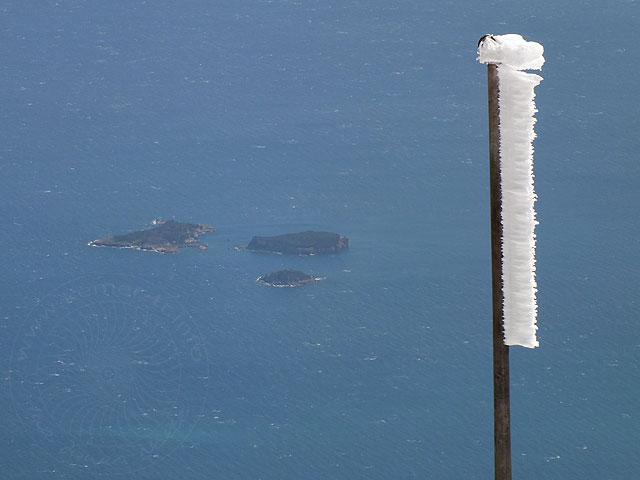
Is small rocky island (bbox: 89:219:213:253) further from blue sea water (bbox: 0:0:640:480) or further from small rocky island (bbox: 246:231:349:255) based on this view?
small rocky island (bbox: 246:231:349:255)

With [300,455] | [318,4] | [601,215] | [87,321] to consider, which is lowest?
[300,455]

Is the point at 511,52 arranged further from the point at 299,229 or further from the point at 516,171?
the point at 299,229

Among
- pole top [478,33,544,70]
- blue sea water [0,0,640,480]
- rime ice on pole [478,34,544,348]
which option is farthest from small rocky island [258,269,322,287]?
pole top [478,33,544,70]

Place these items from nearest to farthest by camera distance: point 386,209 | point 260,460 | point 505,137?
point 505,137, point 260,460, point 386,209

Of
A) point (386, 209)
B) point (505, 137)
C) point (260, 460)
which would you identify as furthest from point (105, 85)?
point (505, 137)

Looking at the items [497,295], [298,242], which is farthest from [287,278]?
[497,295]

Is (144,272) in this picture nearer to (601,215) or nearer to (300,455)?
(300,455)

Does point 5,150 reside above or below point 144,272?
above
